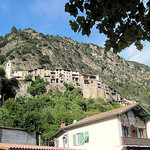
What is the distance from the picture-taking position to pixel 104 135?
1859 cm

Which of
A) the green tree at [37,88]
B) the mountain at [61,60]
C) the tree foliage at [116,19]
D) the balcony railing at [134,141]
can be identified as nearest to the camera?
the tree foliage at [116,19]

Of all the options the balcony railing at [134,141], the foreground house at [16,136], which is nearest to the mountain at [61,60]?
the foreground house at [16,136]

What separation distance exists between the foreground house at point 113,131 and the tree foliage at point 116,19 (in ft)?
42.4

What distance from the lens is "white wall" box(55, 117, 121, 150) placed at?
58.2ft

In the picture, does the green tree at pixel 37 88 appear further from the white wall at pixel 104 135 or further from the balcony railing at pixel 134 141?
the balcony railing at pixel 134 141

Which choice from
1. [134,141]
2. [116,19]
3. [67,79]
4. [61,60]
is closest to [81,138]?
[134,141]

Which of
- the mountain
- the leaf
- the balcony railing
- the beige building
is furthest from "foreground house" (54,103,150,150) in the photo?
Result: the mountain

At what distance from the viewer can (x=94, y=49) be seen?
179625mm

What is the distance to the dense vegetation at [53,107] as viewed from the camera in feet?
132

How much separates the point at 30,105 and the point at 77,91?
76.1 ft

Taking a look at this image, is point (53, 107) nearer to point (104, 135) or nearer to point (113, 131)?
point (104, 135)

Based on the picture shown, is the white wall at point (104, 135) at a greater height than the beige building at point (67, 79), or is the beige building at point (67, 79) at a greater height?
the beige building at point (67, 79)

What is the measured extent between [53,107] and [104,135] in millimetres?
44506

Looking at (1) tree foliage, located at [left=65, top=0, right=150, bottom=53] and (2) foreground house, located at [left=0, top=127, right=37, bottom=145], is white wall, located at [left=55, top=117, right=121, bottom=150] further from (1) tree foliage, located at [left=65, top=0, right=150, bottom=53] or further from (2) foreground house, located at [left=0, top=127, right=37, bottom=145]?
(1) tree foliage, located at [left=65, top=0, right=150, bottom=53]
